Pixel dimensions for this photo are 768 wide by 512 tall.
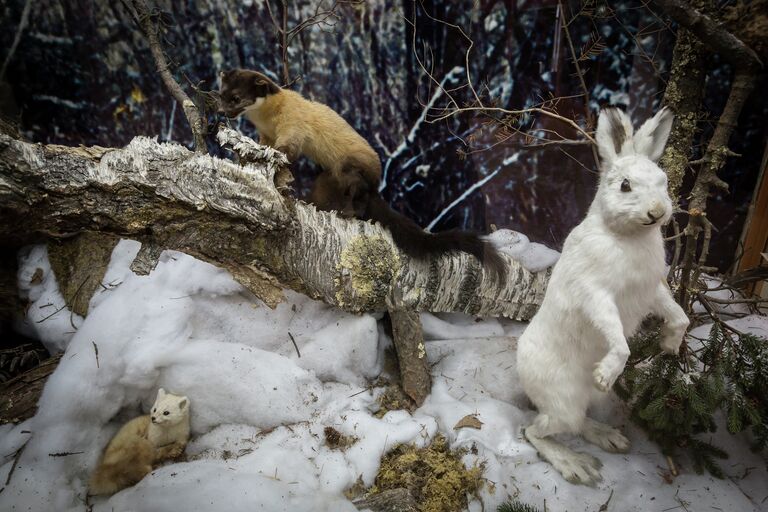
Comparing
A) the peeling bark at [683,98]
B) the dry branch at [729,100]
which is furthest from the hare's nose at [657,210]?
the peeling bark at [683,98]

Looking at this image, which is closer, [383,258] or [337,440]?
[337,440]

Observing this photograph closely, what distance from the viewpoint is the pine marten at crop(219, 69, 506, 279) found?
167 cm

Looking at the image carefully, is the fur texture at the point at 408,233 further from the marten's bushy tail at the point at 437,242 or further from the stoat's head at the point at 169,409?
the stoat's head at the point at 169,409

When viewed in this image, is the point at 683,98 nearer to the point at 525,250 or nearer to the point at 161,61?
the point at 525,250

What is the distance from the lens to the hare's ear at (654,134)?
0.96 meters

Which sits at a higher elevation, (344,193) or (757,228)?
(757,228)

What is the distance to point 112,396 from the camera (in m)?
1.38

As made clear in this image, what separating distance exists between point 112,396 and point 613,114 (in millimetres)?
1682

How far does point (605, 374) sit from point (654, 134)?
570 millimetres

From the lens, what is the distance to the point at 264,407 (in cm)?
142

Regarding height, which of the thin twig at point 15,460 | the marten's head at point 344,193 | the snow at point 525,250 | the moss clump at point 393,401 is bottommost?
the thin twig at point 15,460

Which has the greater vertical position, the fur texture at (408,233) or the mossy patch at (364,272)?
the fur texture at (408,233)

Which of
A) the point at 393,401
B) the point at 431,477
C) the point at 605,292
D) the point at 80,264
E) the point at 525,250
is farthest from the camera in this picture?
the point at 525,250

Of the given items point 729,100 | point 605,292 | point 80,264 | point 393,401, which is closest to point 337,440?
point 393,401
